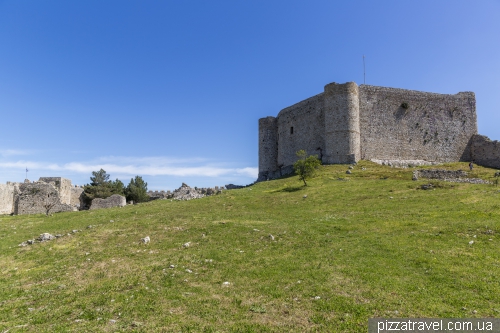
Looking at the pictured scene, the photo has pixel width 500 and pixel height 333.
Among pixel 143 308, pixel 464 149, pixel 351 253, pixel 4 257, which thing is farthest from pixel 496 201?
pixel 464 149

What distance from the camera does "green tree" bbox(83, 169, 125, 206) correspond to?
5116 centimetres

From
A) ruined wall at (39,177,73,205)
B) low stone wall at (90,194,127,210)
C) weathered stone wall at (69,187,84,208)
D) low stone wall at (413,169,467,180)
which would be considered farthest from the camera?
weathered stone wall at (69,187,84,208)

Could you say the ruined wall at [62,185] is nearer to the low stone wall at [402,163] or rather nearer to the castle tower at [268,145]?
the castle tower at [268,145]

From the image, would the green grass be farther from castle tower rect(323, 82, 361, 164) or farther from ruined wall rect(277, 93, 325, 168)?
ruined wall rect(277, 93, 325, 168)

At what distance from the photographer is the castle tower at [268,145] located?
196ft

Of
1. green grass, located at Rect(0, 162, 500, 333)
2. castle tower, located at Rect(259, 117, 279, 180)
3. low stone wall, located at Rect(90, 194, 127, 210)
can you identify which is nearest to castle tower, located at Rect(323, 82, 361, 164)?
castle tower, located at Rect(259, 117, 279, 180)

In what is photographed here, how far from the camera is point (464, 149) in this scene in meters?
52.1

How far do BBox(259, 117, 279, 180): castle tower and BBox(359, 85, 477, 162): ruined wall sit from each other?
17.0m

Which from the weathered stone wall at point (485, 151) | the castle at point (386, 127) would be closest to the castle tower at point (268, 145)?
the castle at point (386, 127)

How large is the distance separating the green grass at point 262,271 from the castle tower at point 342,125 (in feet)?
82.9

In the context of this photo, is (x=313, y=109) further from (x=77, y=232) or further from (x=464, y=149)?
(x=77, y=232)

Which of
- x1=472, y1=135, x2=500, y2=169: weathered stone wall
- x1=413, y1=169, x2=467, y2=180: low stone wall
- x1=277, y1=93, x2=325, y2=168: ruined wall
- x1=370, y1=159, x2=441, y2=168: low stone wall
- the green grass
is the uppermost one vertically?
x1=277, y1=93, x2=325, y2=168: ruined wall

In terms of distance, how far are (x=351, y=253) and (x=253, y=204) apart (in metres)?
15.0

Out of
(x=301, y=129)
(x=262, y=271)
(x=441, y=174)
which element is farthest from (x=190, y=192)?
(x=262, y=271)
